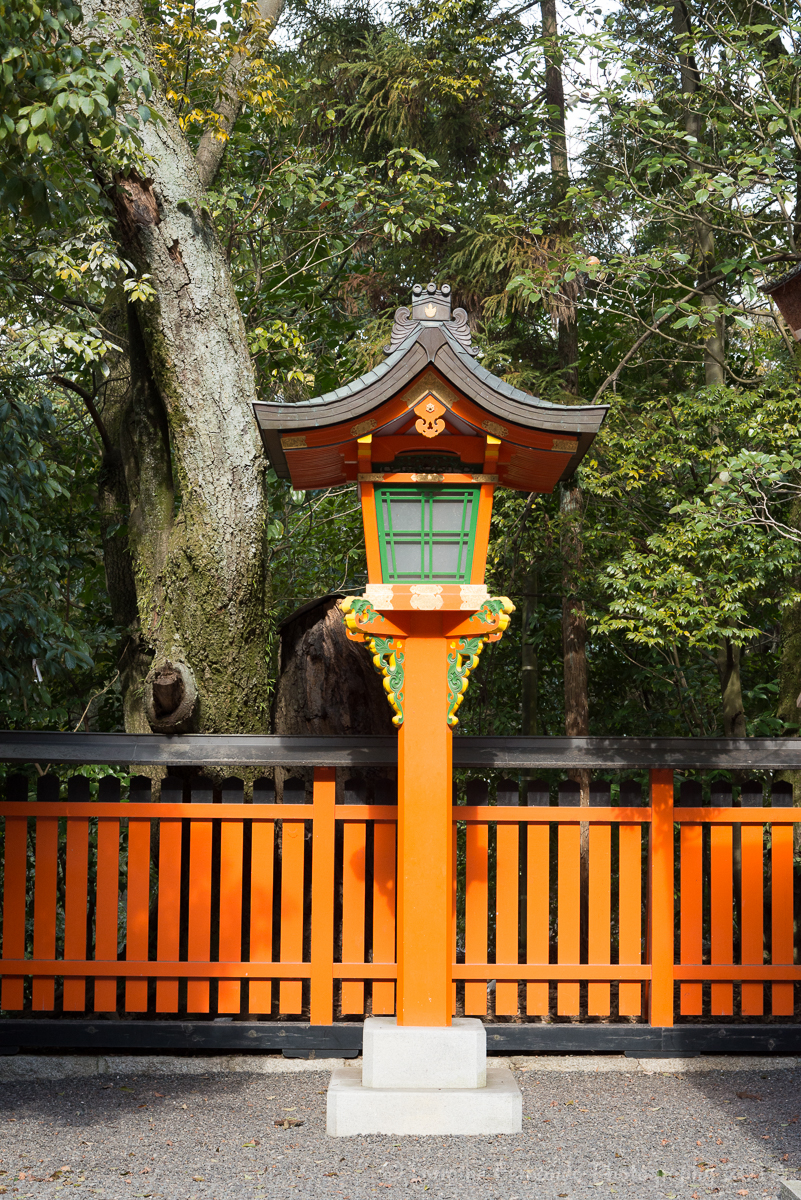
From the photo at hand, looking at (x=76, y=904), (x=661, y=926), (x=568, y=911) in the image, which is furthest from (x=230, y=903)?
(x=661, y=926)

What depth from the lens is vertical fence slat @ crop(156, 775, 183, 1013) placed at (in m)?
4.52

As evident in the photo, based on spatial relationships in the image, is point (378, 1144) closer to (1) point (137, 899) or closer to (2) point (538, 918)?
(2) point (538, 918)

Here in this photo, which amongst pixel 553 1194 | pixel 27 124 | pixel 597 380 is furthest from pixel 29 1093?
pixel 597 380

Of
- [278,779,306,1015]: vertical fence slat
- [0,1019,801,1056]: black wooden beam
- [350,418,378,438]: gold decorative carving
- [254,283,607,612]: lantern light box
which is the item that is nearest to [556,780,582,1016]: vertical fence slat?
[0,1019,801,1056]: black wooden beam

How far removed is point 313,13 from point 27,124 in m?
8.13

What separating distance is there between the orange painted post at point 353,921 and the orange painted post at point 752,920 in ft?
6.10

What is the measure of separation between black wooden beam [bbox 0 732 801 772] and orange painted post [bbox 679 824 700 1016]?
373 millimetres

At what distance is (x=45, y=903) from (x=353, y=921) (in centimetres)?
147

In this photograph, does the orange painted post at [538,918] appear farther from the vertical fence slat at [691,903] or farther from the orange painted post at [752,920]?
the orange painted post at [752,920]

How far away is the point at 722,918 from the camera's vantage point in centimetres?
465

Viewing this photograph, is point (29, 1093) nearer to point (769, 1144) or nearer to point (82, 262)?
point (769, 1144)

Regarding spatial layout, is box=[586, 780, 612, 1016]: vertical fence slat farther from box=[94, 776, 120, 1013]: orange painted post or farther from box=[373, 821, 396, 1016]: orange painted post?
box=[94, 776, 120, 1013]: orange painted post

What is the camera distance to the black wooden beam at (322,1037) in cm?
445

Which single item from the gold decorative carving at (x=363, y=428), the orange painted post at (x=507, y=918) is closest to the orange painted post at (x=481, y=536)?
the gold decorative carving at (x=363, y=428)
